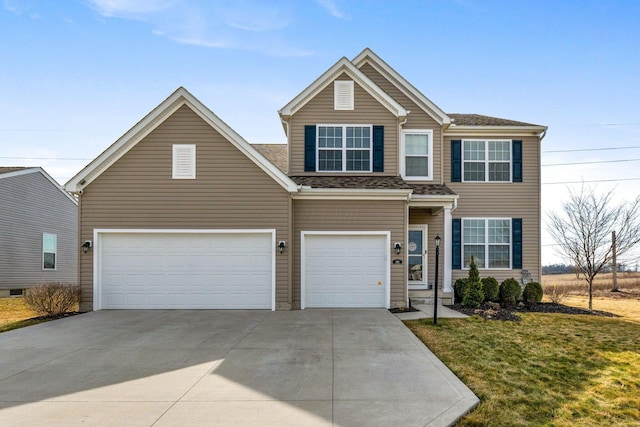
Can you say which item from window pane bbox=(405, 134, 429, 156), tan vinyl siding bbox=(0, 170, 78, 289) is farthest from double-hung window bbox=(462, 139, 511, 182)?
tan vinyl siding bbox=(0, 170, 78, 289)

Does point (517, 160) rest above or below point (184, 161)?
above

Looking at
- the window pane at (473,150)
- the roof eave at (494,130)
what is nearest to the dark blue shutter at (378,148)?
the roof eave at (494,130)

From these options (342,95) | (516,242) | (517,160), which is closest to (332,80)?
(342,95)

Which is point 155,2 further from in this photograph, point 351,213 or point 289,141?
point 351,213

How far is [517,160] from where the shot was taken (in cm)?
1572

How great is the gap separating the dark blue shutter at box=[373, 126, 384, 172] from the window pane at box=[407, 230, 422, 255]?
2679 mm

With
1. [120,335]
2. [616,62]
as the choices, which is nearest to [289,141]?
[120,335]

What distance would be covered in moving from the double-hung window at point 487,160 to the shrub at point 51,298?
44.9ft

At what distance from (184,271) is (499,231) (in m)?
11.3

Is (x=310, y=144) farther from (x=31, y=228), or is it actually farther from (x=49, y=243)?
(x=49, y=243)

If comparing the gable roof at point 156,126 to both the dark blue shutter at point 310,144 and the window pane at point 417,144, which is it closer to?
the dark blue shutter at point 310,144

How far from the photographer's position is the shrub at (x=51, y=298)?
469 inches

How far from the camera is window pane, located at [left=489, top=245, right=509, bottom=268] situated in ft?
51.0

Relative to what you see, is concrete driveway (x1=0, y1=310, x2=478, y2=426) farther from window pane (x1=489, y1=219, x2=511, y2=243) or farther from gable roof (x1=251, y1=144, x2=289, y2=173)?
gable roof (x1=251, y1=144, x2=289, y2=173)
